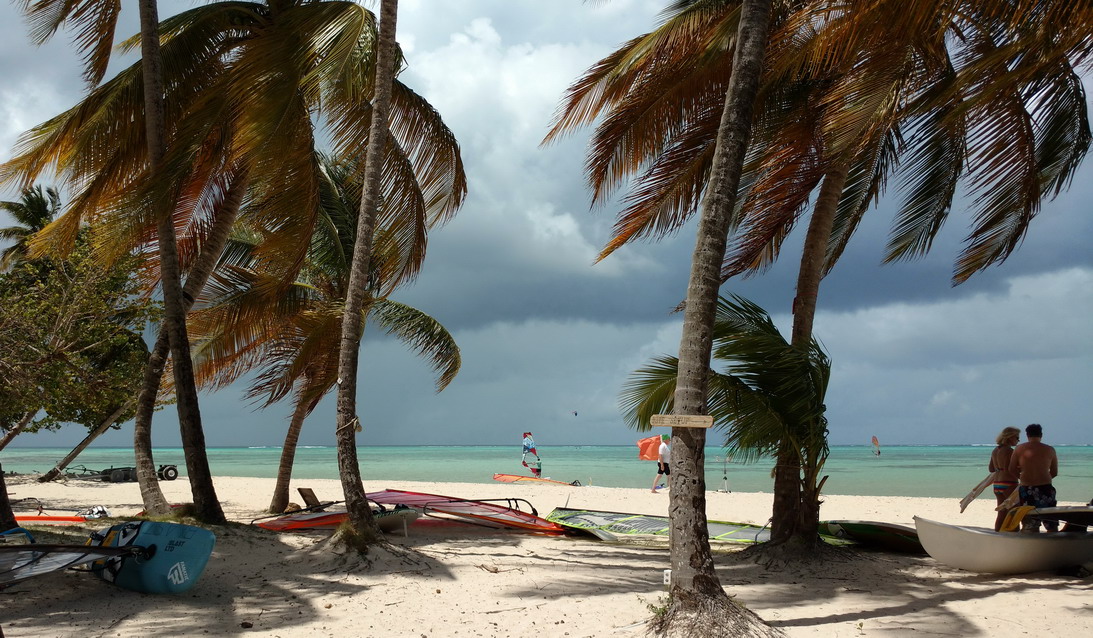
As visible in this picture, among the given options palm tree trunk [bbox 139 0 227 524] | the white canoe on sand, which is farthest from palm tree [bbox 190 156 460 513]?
the white canoe on sand

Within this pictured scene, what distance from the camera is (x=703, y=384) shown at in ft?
17.5

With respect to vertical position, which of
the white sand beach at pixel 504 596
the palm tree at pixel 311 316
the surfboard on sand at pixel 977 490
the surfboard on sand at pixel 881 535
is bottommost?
the white sand beach at pixel 504 596

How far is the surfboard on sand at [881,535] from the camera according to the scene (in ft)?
28.0

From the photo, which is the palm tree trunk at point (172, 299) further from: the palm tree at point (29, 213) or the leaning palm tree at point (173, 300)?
the palm tree at point (29, 213)

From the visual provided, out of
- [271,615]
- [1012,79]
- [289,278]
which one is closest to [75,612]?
[271,615]

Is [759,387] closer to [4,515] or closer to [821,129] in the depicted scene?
[821,129]

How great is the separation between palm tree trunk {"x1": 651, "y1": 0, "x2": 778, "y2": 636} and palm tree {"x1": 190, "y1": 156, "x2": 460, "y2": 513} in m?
6.06

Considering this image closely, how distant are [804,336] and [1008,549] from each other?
271 cm

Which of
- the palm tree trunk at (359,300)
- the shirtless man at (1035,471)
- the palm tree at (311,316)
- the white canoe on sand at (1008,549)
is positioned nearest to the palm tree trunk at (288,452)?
the palm tree at (311,316)

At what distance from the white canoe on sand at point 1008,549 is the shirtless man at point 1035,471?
70cm

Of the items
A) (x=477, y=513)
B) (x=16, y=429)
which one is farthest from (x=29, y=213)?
(x=477, y=513)

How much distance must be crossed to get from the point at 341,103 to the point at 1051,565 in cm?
913

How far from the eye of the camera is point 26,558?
5594 mm

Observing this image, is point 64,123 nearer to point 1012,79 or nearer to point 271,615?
point 271,615
